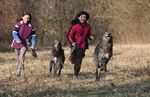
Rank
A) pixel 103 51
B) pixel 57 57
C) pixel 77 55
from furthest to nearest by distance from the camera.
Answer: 1. pixel 57 57
2. pixel 77 55
3. pixel 103 51

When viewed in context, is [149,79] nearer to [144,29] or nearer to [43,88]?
[43,88]

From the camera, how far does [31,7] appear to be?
A: 43.8 m

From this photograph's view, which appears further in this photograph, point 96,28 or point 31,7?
point 96,28

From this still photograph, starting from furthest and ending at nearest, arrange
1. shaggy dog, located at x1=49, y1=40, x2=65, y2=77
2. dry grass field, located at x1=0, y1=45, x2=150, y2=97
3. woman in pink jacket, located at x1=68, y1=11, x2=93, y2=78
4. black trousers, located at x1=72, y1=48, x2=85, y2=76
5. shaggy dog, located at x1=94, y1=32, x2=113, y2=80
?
shaggy dog, located at x1=49, y1=40, x2=65, y2=77 < black trousers, located at x1=72, y1=48, x2=85, y2=76 < woman in pink jacket, located at x1=68, y1=11, x2=93, y2=78 < shaggy dog, located at x1=94, y1=32, x2=113, y2=80 < dry grass field, located at x1=0, y1=45, x2=150, y2=97

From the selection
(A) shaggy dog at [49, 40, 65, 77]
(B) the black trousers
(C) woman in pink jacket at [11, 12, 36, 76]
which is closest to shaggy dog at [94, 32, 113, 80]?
(B) the black trousers

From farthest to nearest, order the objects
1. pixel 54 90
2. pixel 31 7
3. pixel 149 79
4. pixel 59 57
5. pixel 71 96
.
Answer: pixel 31 7
pixel 59 57
pixel 149 79
pixel 54 90
pixel 71 96

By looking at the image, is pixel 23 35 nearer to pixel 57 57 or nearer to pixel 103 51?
pixel 57 57

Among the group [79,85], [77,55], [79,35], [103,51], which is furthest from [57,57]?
[79,85]

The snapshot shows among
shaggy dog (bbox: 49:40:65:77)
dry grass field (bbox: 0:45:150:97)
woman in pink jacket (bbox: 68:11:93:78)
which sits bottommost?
dry grass field (bbox: 0:45:150:97)

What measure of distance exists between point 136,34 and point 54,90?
37.1 meters

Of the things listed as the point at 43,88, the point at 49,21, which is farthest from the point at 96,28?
the point at 43,88

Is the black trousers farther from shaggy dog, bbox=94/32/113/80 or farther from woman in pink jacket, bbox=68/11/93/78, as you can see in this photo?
shaggy dog, bbox=94/32/113/80

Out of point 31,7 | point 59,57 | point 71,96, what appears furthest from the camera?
point 31,7

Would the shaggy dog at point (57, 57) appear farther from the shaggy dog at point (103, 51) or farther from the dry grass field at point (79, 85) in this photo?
the shaggy dog at point (103, 51)
